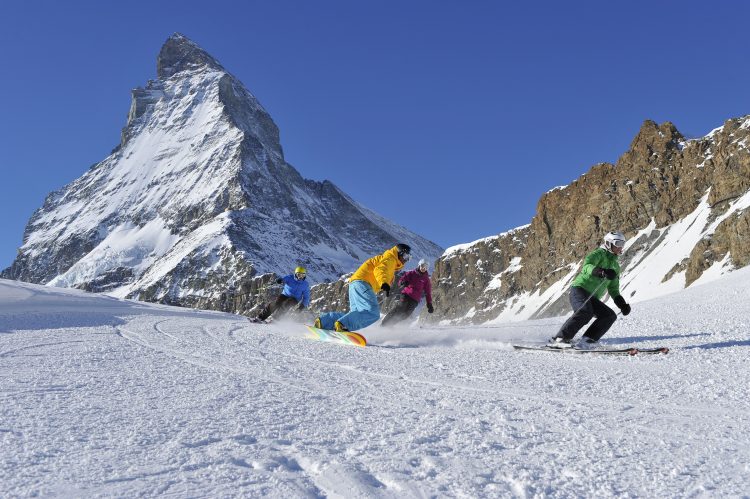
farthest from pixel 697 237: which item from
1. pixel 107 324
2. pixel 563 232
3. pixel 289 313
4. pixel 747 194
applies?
pixel 107 324

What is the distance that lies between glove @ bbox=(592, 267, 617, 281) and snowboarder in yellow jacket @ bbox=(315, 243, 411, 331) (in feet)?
10.9

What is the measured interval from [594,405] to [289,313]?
13.5m

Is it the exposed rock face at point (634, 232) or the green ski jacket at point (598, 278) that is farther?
the exposed rock face at point (634, 232)

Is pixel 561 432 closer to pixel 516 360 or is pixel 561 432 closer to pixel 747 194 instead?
pixel 516 360

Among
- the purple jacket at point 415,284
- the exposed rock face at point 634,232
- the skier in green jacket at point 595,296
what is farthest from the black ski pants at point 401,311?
the exposed rock face at point 634,232

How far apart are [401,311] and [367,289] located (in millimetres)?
3781

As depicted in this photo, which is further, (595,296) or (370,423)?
(595,296)

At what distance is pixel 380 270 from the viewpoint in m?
10.6

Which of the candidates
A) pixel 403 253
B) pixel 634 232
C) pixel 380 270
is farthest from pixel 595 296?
pixel 634 232

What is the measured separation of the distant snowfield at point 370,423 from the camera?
2875 mm

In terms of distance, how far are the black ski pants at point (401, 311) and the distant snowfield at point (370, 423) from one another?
6.46m

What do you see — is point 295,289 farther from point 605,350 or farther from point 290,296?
point 605,350

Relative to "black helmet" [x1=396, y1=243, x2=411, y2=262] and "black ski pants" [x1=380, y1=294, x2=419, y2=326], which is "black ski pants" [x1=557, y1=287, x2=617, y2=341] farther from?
"black ski pants" [x1=380, y1=294, x2=419, y2=326]

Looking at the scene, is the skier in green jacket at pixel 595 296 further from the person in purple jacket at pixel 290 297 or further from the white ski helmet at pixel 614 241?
the person in purple jacket at pixel 290 297
